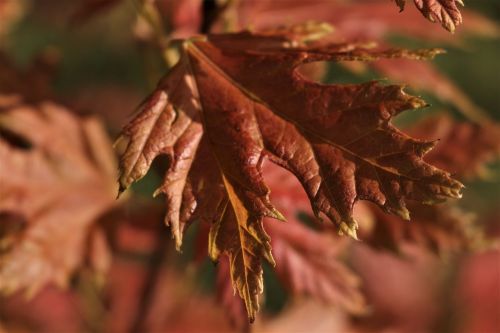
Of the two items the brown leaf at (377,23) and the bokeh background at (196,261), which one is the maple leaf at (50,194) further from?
the brown leaf at (377,23)

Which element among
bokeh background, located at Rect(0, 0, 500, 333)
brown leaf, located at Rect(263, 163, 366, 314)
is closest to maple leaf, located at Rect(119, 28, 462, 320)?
bokeh background, located at Rect(0, 0, 500, 333)

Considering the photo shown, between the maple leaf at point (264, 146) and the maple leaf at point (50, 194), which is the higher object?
the maple leaf at point (264, 146)

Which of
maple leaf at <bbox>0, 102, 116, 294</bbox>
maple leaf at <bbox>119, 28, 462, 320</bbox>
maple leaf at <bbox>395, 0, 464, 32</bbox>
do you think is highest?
maple leaf at <bbox>395, 0, 464, 32</bbox>

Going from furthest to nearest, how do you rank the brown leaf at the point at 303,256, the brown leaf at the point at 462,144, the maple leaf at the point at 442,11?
the brown leaf at the point at 462,144 → the brown leaf at the point at 303,256 → the maple leaf at the point at 442,11

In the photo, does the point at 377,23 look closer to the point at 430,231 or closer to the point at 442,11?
the point at 430,231

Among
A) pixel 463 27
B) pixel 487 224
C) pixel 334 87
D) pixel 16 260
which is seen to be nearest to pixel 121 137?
pixel 334 87

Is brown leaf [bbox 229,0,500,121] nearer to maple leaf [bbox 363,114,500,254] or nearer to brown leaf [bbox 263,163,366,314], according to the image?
maple leaf [bbox 363,114,500,254]

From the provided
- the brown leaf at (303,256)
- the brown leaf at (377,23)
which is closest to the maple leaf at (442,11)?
the brown leaf at (303,256)
